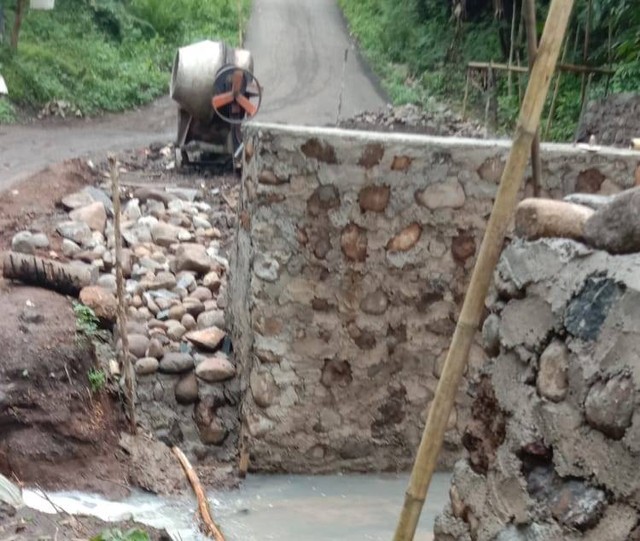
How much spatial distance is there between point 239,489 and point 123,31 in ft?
48.2

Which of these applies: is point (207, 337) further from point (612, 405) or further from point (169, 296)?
point (612, 405)

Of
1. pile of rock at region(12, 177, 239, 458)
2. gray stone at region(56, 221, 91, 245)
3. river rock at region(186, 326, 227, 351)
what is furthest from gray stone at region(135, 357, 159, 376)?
gray stone at region(56, 221, 91, 245)

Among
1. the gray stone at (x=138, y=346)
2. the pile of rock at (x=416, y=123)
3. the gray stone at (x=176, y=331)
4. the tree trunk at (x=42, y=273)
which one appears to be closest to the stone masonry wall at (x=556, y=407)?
the gray stone at (x=138, y=346)

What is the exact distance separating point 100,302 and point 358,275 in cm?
199

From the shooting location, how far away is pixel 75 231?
6402mm

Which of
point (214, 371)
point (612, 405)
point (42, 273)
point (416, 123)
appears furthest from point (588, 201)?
point (416, 123)

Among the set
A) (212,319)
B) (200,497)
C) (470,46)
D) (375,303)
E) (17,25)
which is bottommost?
(200,497)

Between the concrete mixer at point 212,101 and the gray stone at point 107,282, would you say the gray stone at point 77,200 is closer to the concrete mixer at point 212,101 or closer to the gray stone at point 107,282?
the gray stone at point 107,282

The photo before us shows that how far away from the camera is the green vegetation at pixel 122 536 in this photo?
3074 millimetres

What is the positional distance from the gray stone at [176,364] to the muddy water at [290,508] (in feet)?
2.88

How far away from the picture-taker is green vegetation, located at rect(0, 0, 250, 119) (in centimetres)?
1358

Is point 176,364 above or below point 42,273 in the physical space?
below

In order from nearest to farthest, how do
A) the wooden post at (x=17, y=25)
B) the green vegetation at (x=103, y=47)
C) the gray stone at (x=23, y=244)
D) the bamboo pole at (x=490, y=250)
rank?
the bamboo pole at (x=490, y=250) → the gray stone at (x=23, y=244) → the wooden post at (x=17, y=25) → the green vegetation at (x=103, y=47)

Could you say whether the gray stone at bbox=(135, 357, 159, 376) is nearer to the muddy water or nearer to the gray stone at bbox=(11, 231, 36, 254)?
the muddy water
